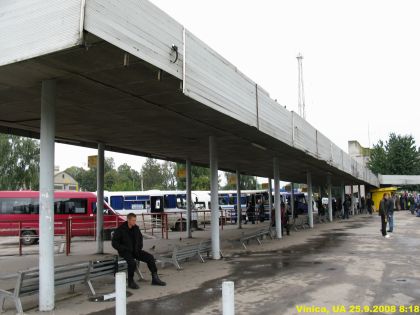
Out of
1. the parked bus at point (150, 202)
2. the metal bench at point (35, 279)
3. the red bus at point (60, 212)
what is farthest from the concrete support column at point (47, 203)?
the parked bus at point (150, 202)

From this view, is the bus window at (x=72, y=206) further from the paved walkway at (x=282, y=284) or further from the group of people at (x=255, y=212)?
the group of people at (x=255, y=212)

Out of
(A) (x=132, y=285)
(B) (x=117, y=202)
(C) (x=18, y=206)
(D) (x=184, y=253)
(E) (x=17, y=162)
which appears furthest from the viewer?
(E) (x=17, y=162)

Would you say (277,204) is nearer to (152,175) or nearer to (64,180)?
(152,175)

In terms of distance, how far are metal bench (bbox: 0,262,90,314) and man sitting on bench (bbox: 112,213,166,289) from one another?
0.78 metres

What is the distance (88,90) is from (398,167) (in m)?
63.9

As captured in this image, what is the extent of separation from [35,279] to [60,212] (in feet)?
55.1

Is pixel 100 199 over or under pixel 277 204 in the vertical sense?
over

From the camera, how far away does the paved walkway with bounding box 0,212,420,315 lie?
25.2 feet

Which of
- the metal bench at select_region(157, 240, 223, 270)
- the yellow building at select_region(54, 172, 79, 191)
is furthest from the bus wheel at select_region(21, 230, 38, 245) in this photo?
the yellow building at select_region(54, 172, 79, 191)

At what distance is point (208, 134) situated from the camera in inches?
572

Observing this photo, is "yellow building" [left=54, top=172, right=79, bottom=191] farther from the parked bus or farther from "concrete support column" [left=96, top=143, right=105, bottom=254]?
"concrete support column" [left=96, top=143, right=105, bottom=254]

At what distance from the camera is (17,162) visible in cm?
5147

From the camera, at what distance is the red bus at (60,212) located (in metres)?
22.1

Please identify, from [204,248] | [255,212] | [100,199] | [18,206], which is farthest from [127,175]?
[204,248]
